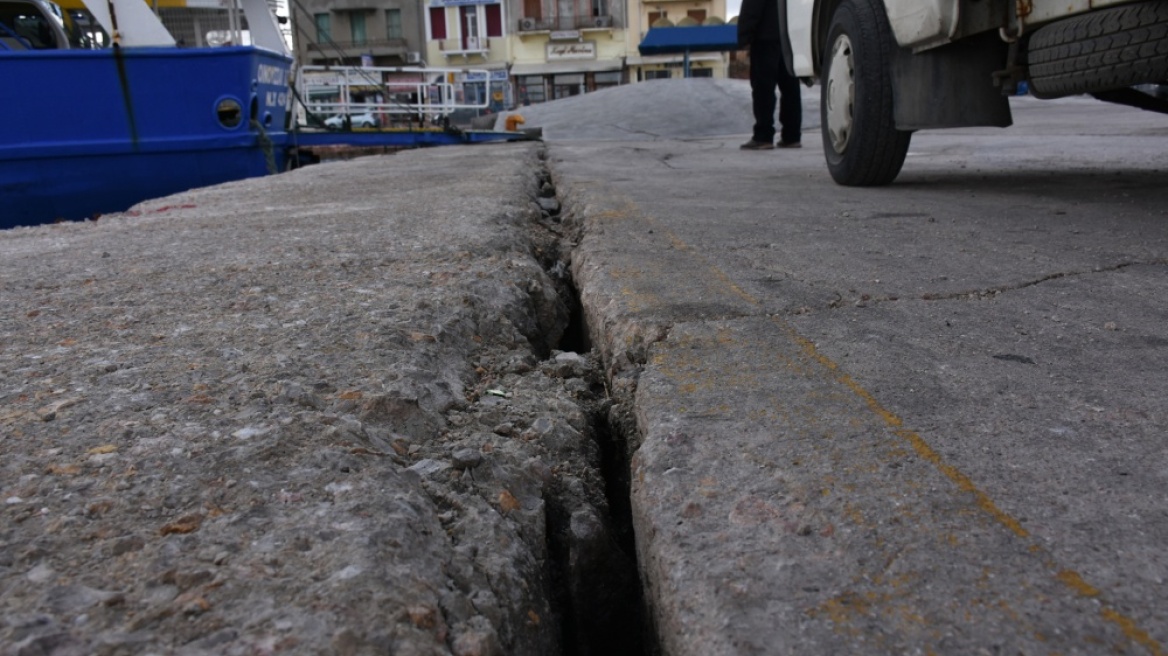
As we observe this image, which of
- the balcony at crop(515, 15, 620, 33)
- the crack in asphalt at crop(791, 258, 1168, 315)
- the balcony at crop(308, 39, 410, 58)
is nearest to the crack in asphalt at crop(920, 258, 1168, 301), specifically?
the crack in asphalt at crop(791, 258, 1168, 315)

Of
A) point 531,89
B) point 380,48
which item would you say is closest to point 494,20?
point 531,89

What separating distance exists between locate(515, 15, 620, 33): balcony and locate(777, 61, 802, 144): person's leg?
31.0 meters

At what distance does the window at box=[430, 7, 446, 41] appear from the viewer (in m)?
38.1

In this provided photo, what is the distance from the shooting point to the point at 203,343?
163 centimetres

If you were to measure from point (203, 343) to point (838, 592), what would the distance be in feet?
4.05

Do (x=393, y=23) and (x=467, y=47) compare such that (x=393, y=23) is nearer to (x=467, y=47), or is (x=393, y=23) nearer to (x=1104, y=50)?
(x=467, y=47)

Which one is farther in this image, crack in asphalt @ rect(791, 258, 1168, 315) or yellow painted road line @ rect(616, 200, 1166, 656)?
crack in asphalt @ rect(791, 258, 1168, 315)

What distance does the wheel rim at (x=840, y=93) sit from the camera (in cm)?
399

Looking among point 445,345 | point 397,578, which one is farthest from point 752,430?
point 445,345

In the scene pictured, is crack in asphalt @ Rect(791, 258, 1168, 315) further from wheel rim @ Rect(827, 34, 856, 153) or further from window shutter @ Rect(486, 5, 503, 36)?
window shutter @ Rect(486, 5, 503, 36)

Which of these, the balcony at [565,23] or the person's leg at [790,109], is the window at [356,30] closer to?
the balcony at [565,23]

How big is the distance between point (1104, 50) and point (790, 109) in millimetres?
5004

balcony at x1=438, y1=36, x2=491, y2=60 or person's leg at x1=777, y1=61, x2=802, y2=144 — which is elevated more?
balcony at x1=438, y1=36, x2=491, y2=60

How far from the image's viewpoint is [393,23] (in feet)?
129
